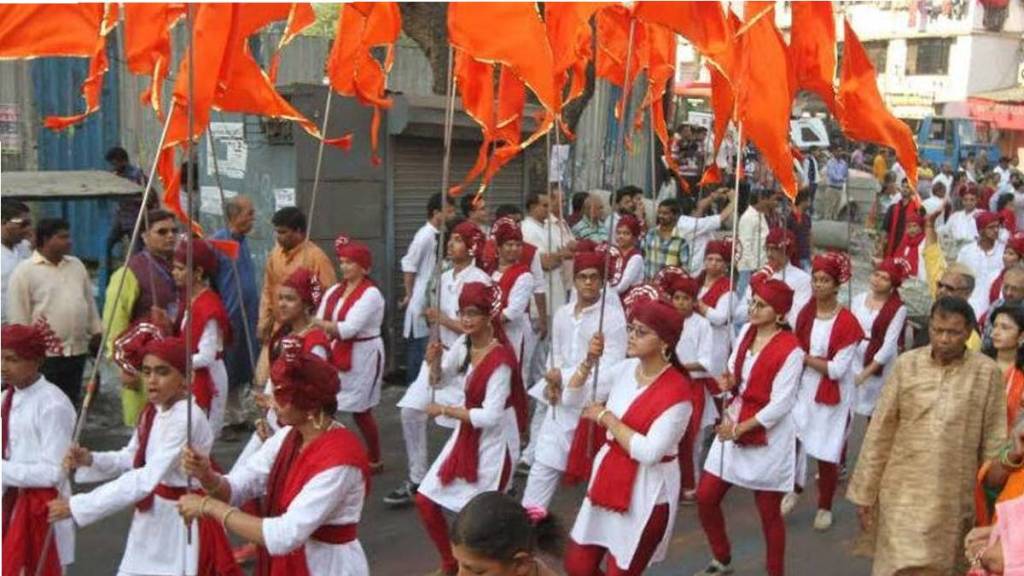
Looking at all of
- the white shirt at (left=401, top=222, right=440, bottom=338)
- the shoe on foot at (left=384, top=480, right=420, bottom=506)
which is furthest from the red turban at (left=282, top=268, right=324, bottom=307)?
the white shirt at (left=401, top=222, right=440, bottom=338)

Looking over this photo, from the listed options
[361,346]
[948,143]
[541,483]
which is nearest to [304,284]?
[361,346]

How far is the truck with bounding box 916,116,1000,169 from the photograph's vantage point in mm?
31844

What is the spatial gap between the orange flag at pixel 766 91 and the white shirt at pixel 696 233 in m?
4.24

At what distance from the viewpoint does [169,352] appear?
5.02m

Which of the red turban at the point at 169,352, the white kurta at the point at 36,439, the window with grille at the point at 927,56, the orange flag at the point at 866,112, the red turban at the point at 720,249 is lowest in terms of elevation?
the white kurta at the point at 36,439

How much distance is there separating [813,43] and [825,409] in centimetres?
238

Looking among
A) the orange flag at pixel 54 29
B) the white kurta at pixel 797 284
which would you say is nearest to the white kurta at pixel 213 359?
the orange flag at pixel 54 29

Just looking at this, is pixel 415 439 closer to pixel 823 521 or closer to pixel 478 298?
pixel 478 298

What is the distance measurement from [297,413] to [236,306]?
4.95m

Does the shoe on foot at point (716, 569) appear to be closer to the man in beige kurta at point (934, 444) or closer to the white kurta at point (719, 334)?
the man in beige kurta at point (934, 444)

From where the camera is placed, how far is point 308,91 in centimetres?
1071

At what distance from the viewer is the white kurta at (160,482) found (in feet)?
15.8

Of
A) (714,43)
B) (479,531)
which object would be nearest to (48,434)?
(479,531)

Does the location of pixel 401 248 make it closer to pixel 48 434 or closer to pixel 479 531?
pixel 48 434
